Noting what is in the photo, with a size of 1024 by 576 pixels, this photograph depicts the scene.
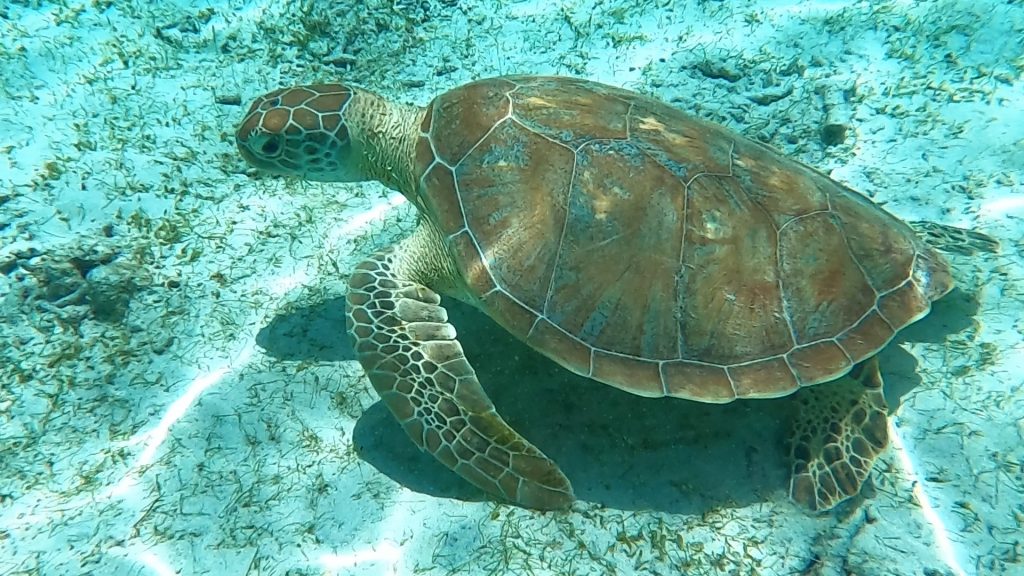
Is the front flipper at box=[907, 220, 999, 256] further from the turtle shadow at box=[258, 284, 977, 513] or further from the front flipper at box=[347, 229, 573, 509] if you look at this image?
the front flipper at box=[347, 229, 573, 509]

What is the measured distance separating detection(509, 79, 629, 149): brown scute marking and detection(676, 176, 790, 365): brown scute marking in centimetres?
63

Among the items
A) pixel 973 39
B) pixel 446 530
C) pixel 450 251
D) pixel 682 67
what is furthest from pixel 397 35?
pixel 973 39

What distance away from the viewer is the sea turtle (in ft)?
8.38

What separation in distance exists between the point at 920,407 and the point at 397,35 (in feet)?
15.3

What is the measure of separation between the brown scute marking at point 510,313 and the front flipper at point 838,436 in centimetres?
144

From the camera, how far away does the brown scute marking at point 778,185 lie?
2654 millimetres

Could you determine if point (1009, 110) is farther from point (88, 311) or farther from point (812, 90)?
point (88, 311)

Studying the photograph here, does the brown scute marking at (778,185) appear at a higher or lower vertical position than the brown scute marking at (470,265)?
higher

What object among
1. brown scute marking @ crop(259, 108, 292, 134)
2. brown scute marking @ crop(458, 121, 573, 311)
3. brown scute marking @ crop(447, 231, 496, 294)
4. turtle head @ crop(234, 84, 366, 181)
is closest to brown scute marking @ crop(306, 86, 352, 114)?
turtle head @ crop(234, 84, 366, 181)

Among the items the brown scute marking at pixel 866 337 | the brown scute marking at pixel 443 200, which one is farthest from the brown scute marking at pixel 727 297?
the brown scute marking at pixel 443 200

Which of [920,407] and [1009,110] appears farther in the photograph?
[1009,110]

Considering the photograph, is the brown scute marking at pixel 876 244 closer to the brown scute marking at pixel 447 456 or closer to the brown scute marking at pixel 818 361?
the brown scute marking at pixel 818 361

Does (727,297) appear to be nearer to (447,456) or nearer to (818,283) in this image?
(818,283)

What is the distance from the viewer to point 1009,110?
388cm
